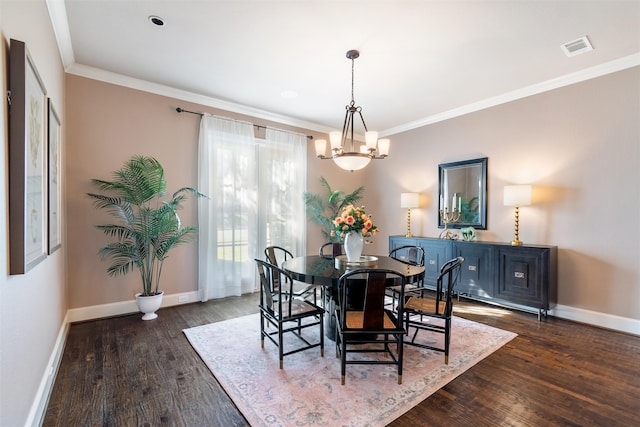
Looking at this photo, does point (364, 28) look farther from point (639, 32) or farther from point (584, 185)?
point (584, 185)

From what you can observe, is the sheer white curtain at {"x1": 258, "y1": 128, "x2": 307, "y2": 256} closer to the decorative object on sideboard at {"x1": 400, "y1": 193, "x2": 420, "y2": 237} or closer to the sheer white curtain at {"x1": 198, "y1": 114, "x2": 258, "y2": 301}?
the sheer white curtain at {"x1": 198, "y1": 114, "x2": 258, "y2": 301}

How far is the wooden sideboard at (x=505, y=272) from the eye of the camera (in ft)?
11.4

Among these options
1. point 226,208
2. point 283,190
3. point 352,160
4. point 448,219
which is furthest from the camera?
point 283,190

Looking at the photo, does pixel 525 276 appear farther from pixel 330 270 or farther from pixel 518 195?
pixel 330 270

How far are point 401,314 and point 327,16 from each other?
2523 millimetres

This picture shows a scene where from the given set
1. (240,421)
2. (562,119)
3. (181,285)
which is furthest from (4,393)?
(562,119)

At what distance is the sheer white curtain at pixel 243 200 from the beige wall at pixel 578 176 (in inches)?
113

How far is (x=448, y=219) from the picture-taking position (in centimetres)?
477

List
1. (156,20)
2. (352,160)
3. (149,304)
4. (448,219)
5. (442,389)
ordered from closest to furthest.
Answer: (442,389), (156,20), (352,160), (149,304), (448,219)


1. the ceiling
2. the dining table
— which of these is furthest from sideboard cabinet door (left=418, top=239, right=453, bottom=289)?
the ceiling

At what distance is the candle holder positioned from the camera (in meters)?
4.70

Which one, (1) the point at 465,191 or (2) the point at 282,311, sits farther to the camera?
(1) the point at 465,191

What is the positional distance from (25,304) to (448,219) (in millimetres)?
4938

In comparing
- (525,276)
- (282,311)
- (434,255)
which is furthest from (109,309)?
(525,276)
